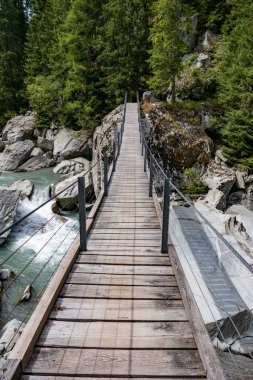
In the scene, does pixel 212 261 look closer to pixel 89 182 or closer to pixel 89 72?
pixel 89 182

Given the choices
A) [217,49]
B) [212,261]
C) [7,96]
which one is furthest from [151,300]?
[7,96]

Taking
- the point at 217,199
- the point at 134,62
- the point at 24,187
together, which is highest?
the point at 134,62

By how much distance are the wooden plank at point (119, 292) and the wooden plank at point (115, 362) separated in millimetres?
807

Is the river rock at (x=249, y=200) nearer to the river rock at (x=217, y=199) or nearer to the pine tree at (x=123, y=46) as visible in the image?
the river rock at (x=217, y=199)

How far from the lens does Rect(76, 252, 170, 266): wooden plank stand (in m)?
4.14

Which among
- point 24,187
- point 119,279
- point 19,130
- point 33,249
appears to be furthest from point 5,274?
point 19,130

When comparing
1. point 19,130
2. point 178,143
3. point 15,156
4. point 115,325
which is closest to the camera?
point 115,325

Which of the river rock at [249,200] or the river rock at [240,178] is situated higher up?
the river rock at [240,178]

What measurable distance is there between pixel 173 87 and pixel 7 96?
21167 millimetres

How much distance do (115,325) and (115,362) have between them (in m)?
0.45

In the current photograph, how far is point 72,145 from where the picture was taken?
67.8 ft

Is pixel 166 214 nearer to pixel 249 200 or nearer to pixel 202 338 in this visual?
pixel 202 338

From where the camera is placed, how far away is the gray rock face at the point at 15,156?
20125 millimetres

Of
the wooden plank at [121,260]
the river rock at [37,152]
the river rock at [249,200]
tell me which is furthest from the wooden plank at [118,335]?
the river rock at [37,152]
